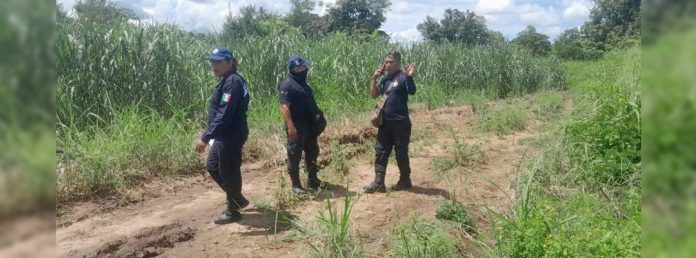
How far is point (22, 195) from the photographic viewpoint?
0.71m

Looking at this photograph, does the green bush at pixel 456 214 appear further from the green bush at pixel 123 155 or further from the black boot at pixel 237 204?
the green bush at pixel 123 155

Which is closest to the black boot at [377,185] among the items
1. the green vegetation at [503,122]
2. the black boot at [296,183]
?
the black boot at [296,183]

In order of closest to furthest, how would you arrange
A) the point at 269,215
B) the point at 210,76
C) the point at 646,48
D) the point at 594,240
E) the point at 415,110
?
the point at 646,48 → the point at 594,240 → the point at 269,215 → the point at 210,76 → the point at 415,110

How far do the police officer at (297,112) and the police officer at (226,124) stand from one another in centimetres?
68

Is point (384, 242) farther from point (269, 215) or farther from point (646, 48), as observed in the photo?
point (646, 48)

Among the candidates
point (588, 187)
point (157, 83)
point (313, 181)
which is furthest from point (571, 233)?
point (157, 83)

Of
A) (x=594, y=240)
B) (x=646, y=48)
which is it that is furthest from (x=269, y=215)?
(x=646, y=48)

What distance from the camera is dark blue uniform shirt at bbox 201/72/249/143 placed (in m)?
4.45

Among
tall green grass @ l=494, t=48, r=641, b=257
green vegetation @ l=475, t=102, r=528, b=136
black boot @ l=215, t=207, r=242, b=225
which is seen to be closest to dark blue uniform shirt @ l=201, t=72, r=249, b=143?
black boot @ l=215, t=207, r=242, b=225

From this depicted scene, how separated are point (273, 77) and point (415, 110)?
12.4ft

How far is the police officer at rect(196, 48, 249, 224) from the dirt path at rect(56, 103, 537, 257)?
52cm

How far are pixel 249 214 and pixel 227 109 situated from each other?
1.20m

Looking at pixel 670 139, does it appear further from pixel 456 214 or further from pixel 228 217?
pixel 228 217

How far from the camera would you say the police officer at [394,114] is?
18.1ft
